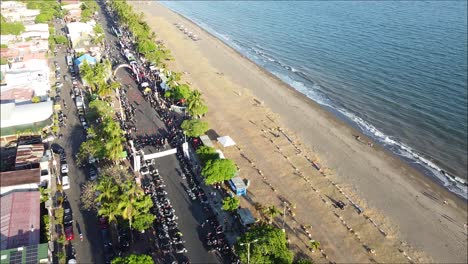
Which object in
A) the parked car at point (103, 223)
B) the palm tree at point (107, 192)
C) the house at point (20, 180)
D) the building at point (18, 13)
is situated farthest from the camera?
the building at point (18, 13)

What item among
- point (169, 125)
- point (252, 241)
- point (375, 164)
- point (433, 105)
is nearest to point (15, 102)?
point (169, 125)

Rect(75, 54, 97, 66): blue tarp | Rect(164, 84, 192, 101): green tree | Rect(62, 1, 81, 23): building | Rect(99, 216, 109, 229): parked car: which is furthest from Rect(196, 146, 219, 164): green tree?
Rect(62, 1, 81, 23): building

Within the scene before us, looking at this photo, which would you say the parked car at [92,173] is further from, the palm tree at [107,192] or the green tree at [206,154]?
the green tree at [206,154]

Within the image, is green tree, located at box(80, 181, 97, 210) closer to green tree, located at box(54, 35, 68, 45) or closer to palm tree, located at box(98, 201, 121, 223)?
palm tree, located at box(98, 201, 121, 223)

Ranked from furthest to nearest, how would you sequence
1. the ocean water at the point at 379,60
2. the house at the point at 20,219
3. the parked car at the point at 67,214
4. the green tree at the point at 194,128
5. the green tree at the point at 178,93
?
the green tree at the point at 178,93, the ocean water at the point at 379,60, the green tree at the point at 194,128, the parked car at the point at 67,214, the house at the point at 20,219

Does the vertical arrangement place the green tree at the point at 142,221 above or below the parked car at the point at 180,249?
above

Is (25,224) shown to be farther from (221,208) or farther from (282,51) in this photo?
(282,51)

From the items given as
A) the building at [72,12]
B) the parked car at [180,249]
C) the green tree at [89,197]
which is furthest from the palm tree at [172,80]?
the building at [72,12]
